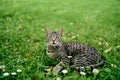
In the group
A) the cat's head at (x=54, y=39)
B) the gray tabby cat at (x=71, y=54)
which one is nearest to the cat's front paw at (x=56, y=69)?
the gray tabby cat at (x=71, y=54)

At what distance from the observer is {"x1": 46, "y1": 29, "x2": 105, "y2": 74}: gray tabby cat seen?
436 cm

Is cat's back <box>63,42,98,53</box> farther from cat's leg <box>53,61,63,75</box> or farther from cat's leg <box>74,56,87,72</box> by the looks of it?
cat's leg <box>53,61,63,75</box>

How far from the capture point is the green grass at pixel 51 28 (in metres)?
4.23

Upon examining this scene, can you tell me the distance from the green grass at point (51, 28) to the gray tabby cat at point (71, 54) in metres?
0.15

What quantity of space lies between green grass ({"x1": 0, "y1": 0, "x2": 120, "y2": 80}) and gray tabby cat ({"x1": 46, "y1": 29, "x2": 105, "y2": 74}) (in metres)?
0.15

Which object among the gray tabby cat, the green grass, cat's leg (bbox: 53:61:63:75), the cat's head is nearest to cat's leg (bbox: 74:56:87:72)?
the gray tabby cat

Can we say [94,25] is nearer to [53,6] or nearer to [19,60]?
[53,6]

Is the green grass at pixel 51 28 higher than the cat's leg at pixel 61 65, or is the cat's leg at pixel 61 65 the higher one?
the green grass at pixel 51 28

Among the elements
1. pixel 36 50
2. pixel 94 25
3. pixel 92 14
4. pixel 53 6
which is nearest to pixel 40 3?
pixel 53 6

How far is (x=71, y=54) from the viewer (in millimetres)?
4703

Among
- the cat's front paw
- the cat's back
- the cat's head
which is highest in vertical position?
the cat's head

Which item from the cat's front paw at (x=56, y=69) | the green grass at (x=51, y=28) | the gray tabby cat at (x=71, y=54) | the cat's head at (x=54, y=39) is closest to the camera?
the cat's front paw at (x=56, y=69)

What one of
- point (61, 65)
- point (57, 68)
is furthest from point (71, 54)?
point (57, 68)

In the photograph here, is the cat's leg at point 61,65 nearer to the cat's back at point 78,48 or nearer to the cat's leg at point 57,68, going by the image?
the cat's leg at point 57,68
